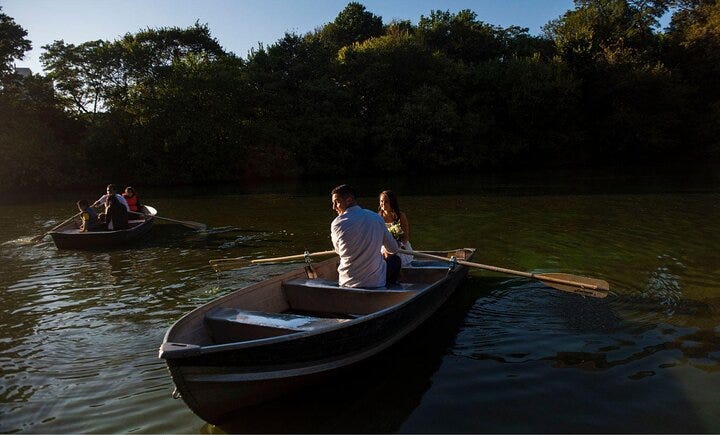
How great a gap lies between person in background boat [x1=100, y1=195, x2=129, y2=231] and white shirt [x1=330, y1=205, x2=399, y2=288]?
9.42m

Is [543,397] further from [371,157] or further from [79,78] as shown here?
[79,78]

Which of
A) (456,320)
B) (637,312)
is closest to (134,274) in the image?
(456,320)

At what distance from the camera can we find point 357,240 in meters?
6.30

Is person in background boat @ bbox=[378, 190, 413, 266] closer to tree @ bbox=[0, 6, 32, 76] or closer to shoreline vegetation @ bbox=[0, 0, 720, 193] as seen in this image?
shoreline vegetation @ bbox=[0, 0, 720, 193]

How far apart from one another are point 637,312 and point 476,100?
1405 inches

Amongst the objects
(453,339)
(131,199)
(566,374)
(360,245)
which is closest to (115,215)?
(131,199)

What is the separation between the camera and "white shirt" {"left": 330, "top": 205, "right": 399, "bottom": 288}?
625 cm

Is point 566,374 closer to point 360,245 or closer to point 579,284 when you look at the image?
point 579,284

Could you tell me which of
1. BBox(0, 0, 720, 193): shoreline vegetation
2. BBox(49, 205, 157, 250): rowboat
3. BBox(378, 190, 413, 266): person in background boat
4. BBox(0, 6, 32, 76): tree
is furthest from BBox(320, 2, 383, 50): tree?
BBox(378, 190, 413, 266): person in background boat

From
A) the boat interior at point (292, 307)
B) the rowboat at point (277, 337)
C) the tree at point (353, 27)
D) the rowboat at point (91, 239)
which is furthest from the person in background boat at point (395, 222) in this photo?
the tree at point (353, 27)

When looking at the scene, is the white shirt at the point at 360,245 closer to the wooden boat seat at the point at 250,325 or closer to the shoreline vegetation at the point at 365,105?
the wooden boat seat at the point at 250,325

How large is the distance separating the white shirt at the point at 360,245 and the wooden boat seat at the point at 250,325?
49.3 inches

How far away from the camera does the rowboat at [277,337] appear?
4297 millimetres

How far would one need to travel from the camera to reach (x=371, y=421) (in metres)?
4.73
